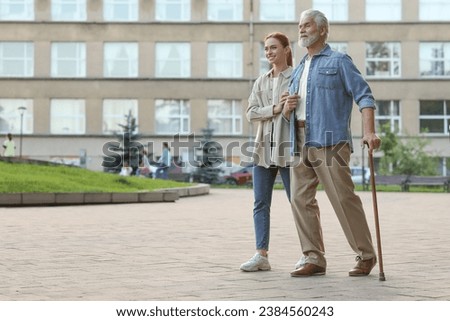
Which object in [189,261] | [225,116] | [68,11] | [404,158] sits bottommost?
[189,261]

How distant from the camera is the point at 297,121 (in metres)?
7.33

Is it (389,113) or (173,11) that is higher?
(173,11)

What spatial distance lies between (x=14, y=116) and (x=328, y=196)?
1843 inches

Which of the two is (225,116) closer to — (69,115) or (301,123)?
(69,115)

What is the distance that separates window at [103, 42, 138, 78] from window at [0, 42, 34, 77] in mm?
4329

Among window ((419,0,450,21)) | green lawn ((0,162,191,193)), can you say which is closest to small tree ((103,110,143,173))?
green lawn ((0,162,191,193))

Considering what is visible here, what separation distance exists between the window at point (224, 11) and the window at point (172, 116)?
205 inches

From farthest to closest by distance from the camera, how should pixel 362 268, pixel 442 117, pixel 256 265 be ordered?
pixel 442 117 < pixel 256 265 < pixel 362 268

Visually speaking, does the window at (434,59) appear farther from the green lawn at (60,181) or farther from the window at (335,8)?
the green lawn at (60,181)

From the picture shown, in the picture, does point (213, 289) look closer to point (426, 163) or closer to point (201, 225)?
point (201, 225)

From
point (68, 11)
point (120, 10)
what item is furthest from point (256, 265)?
point (68, 11)

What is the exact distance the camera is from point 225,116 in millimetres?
52594

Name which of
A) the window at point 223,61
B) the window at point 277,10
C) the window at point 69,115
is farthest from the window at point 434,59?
the window at point 69,115

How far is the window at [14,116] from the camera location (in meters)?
52.1
